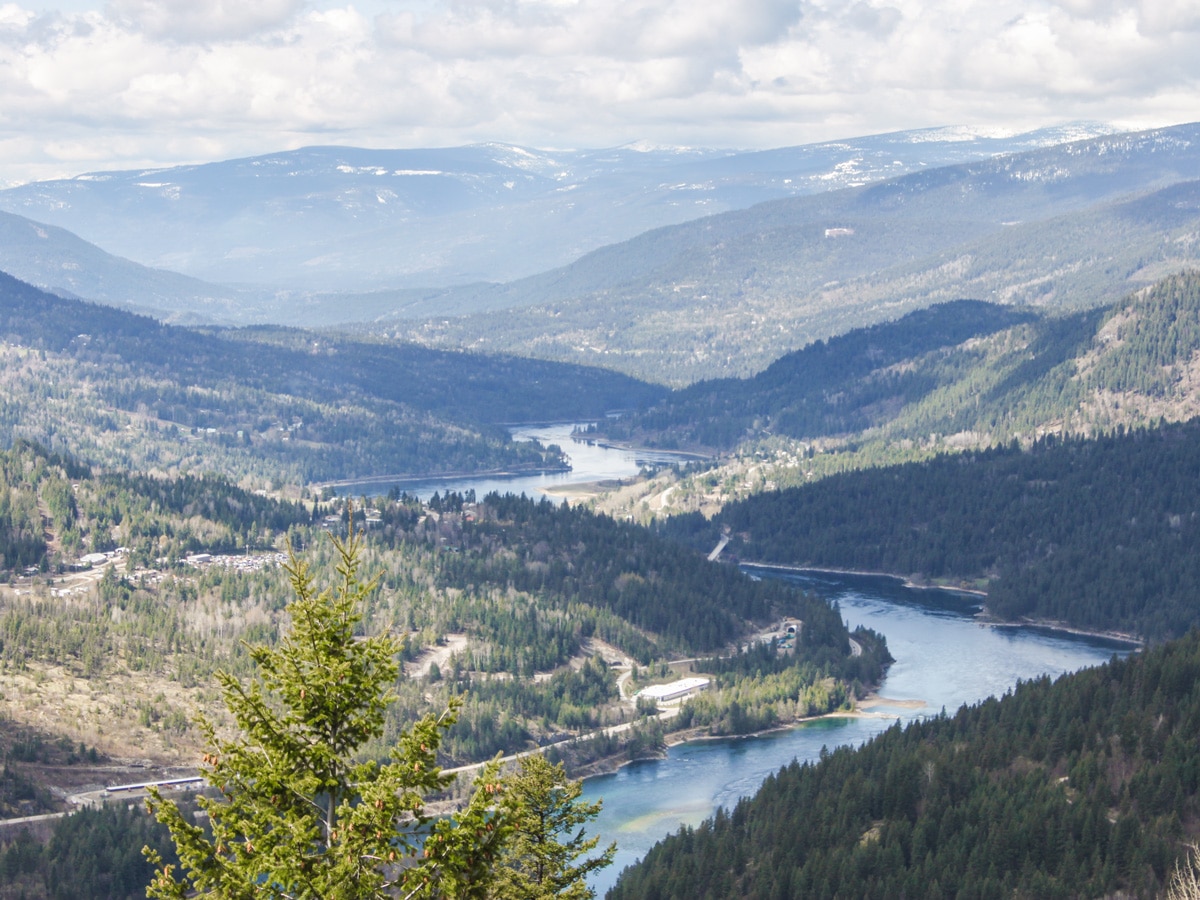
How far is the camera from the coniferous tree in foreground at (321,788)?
1516 inches

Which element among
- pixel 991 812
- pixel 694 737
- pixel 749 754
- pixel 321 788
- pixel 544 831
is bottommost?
pixel 694 737

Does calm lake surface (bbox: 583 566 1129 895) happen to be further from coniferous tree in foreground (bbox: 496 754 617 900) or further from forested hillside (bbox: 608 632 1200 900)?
coniferous tree in foreground (bbox: 496 754 617 900)

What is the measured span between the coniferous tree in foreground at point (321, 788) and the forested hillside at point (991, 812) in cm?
6905

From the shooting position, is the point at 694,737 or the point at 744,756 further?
the point at 694,737

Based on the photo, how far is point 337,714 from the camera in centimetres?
3997

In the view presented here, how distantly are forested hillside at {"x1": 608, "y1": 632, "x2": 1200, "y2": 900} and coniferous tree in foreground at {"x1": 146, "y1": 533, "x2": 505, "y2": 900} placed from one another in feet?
227

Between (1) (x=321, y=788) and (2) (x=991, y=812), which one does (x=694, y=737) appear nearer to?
(2) (x=991, y=812)

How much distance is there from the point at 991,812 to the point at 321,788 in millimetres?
82182

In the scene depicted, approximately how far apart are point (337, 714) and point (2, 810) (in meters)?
105

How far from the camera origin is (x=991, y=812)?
114125 mm

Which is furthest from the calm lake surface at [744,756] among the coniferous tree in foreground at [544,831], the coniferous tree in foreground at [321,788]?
the coniferous tree in foreground at [321,788]

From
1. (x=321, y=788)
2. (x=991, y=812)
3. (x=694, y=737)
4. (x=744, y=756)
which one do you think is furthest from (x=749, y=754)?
(x=321, y=788)

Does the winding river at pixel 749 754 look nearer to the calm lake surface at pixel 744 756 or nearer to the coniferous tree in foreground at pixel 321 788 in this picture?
the calm lake surface at pixel 744 756

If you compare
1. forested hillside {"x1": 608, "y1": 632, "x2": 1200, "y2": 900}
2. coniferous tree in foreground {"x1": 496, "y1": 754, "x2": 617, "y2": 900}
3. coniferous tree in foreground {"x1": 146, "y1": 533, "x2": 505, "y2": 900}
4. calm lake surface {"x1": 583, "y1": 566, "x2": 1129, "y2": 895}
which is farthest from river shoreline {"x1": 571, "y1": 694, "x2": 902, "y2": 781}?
coniferous tree in foreground {"x1": 146, "y1": 533, "x2": 505, "y2": 900}
